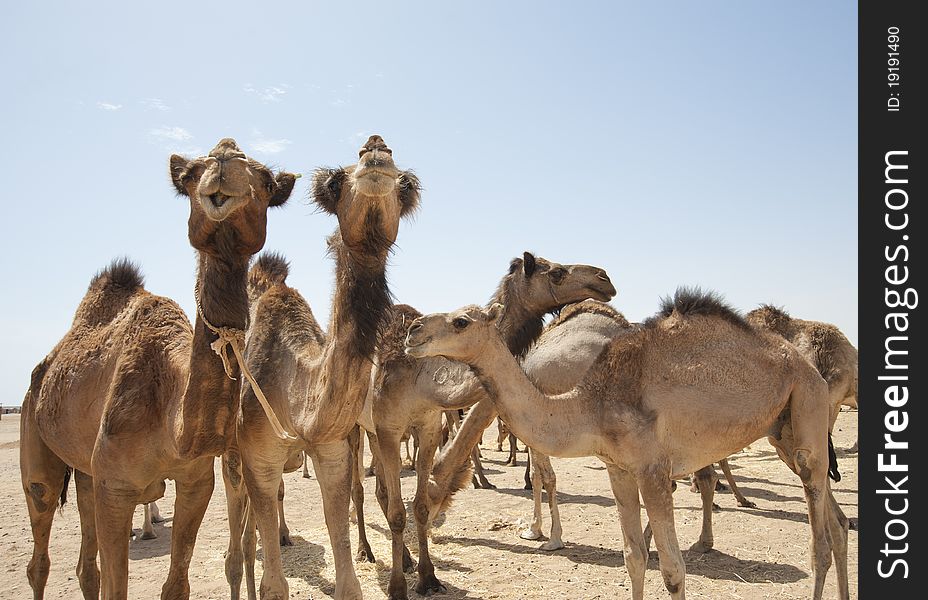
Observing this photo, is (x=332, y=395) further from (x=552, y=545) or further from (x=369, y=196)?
(x=552, y=545)

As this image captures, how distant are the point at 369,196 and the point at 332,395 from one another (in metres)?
1.17

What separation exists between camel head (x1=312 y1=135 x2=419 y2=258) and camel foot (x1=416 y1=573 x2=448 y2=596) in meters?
3.84

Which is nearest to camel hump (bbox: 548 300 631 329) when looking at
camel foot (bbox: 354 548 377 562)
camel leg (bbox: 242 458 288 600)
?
camel foot (bbox: 354 548 377 562)

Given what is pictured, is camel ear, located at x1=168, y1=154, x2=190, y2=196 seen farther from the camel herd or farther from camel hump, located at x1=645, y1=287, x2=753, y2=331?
camel hump, located at x1=645, y1=287, x2=753, y2=331

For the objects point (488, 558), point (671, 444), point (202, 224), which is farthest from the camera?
point (488, 558)

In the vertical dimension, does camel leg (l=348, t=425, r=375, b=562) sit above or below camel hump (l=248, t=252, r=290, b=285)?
below

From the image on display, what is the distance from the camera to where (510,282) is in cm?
726

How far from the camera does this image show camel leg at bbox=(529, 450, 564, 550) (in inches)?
316

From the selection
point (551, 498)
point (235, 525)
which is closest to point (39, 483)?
point (235, 525)

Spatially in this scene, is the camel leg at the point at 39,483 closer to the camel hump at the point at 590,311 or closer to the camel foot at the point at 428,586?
the camel foot at the point at 428,586

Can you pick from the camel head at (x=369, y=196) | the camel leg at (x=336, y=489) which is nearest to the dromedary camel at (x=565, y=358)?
the camel leg at (x=336, y=489)
